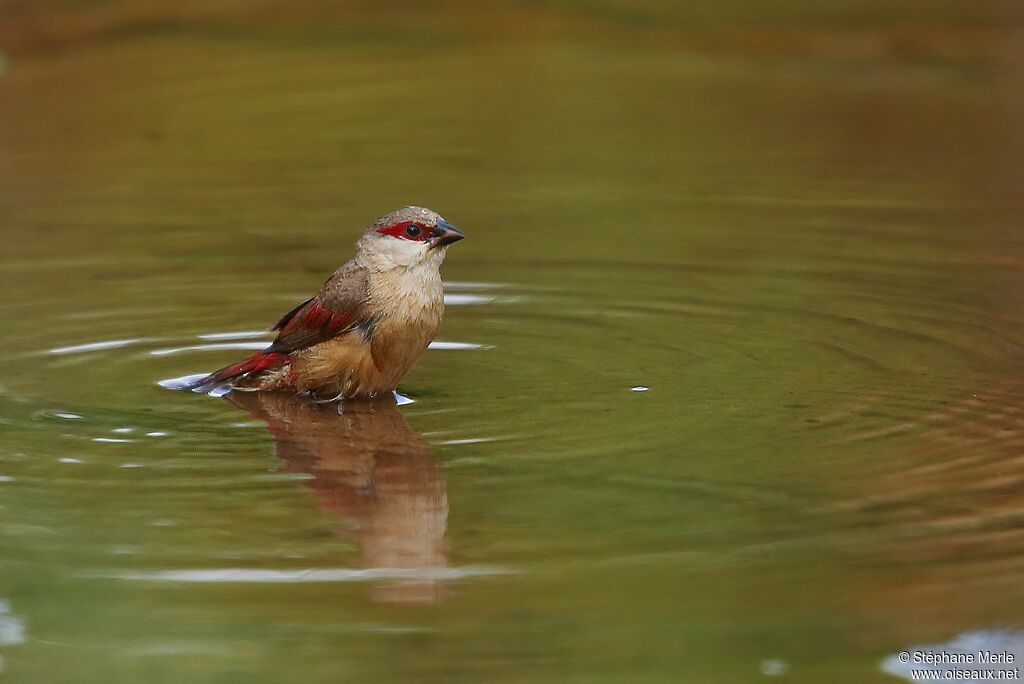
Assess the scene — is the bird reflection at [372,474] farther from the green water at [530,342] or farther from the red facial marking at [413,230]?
the red facial marking at [413,230]

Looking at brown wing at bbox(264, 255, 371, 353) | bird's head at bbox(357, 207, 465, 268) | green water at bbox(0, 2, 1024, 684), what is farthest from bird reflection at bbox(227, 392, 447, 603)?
bird's head at bbox(357, 207, 465, 268)

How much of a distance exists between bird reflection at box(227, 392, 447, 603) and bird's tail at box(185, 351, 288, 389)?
0.08 meters

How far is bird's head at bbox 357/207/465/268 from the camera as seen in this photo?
7.04 metres

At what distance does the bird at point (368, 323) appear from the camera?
697 centimetres

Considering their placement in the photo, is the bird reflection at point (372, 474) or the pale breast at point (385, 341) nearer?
the bird reflection at point (372, 474)

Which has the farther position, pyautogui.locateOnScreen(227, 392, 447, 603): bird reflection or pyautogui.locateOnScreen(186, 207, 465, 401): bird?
pyautogui.locateOnScreen(186, 207, 465, 401): bird

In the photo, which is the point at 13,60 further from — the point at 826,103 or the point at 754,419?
the point at 754,419

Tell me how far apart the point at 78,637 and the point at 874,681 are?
1902 mm

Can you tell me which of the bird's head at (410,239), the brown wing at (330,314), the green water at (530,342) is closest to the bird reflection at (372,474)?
the green water at (530,342)

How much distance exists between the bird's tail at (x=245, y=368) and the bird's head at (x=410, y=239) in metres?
0.54

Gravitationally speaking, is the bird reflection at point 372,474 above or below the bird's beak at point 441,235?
below

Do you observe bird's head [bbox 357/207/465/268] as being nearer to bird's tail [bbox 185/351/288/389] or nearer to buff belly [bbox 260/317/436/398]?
buff belly [bbox 260/317/436/398]

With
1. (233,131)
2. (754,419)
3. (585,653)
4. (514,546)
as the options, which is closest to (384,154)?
(233,131)

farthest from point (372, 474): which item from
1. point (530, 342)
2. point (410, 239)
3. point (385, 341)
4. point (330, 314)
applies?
point (530, 342)
